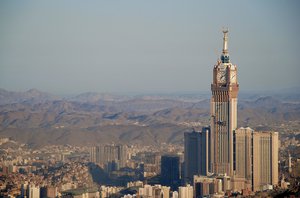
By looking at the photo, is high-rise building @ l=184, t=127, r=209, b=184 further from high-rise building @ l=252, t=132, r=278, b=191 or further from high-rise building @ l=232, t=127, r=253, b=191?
high-rise building @ l=252, t=132, r=278, b=191

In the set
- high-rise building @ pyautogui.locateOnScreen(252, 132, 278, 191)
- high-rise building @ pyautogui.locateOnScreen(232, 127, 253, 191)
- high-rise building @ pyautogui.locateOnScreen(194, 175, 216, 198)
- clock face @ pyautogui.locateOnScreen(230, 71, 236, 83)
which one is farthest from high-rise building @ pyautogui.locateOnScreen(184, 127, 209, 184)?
clock face @ pyautogui.locateOnScreen(230, 71, 236, 83)

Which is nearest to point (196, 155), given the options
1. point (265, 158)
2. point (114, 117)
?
point (265, 158)

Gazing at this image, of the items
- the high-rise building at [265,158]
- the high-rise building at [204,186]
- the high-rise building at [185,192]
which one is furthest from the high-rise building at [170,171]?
the high-rise building at [265,158]

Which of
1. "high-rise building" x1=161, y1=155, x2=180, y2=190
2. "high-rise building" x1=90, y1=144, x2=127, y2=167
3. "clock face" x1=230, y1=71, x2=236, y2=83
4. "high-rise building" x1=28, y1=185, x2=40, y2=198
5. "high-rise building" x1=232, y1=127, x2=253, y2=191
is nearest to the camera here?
"high-rise building" x1=28, y1=185, x2=40, y2=198

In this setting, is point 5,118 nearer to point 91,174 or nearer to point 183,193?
point 91,174

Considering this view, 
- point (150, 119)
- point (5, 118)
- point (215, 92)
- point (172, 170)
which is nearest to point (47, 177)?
point (172, 170)

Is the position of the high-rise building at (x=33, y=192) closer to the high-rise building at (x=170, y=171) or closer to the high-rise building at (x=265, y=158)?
the high-rise building at (x=170, y=171)

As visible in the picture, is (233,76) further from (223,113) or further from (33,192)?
(33,192)
